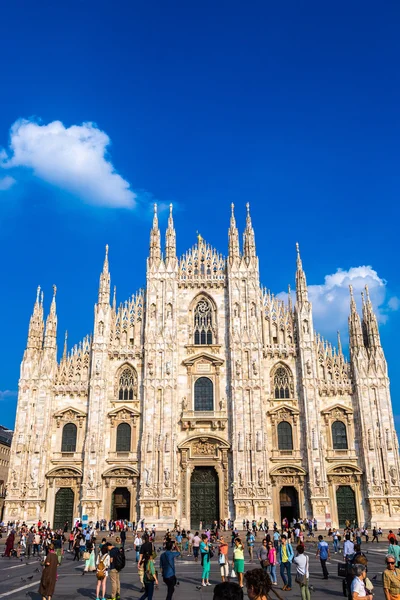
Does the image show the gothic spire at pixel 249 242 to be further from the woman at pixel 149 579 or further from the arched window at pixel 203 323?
the woman at pixel 149 579

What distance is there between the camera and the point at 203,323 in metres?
49.6

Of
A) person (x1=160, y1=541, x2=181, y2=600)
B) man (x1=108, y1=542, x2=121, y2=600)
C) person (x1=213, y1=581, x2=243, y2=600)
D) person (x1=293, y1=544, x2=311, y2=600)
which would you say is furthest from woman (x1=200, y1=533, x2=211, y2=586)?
person (x1=213, y1=581, x2=243, y2=600)

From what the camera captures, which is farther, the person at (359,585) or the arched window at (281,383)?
the arched window at (281,383)

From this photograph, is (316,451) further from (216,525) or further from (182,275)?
(182,275)

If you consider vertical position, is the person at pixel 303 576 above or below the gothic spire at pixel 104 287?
below

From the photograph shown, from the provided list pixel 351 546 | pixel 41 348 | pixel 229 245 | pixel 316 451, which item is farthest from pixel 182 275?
pixel 351 546

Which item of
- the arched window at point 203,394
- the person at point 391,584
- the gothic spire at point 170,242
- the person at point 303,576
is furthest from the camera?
the gothic spire at point 170,242

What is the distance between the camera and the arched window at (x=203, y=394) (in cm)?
4706

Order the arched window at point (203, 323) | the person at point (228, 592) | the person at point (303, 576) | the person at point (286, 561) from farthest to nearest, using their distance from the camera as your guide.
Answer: the arched window at point (203, 323), the person at point (286, 561), the person at point (303, 576), the person at point (228, 592)

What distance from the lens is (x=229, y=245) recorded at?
51.0 metres

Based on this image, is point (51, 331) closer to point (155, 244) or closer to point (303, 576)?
point (155, 244)

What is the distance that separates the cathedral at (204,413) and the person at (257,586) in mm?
37856

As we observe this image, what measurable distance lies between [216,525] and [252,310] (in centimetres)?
1735

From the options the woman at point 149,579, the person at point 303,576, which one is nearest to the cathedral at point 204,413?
the person at point 303,576
